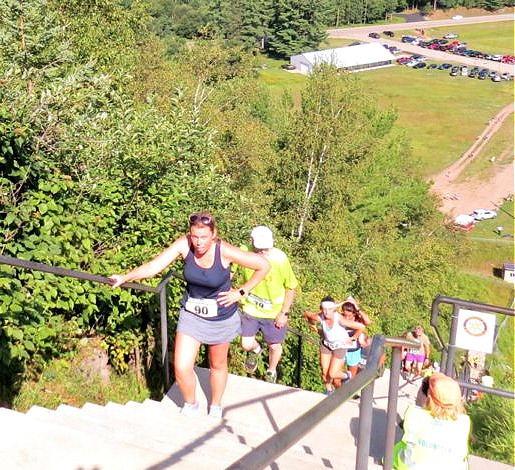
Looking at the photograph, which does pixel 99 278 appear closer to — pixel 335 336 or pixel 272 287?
pixel 272 287

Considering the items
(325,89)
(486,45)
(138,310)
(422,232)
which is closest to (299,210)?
(325,89)

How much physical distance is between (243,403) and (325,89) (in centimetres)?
2279

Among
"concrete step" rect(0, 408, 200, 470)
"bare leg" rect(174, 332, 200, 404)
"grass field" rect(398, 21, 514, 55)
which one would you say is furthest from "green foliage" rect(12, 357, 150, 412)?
"grass field" rect(398, 21, 514, 55)

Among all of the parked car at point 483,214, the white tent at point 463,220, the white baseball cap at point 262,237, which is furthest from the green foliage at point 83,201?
the parked car at point 483,214

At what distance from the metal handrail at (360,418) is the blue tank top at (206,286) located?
1.34 metres

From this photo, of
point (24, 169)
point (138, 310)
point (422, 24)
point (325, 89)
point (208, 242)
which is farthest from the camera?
point (422, 24)

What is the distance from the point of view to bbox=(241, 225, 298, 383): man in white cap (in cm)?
564

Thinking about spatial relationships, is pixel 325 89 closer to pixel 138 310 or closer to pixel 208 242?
pixel 138 310

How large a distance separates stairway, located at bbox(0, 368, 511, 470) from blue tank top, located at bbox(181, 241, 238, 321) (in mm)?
828

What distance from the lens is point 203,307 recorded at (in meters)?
4.68

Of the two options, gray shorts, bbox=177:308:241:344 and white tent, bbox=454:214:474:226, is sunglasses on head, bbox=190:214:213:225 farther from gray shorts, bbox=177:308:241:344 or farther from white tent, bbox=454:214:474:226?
white tent, bbox=454:214:474:226

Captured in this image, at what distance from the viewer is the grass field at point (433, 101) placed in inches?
2393

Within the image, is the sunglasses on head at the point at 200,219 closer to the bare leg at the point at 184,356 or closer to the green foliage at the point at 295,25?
the bare leg at the point at 184,356

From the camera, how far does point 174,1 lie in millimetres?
92688
